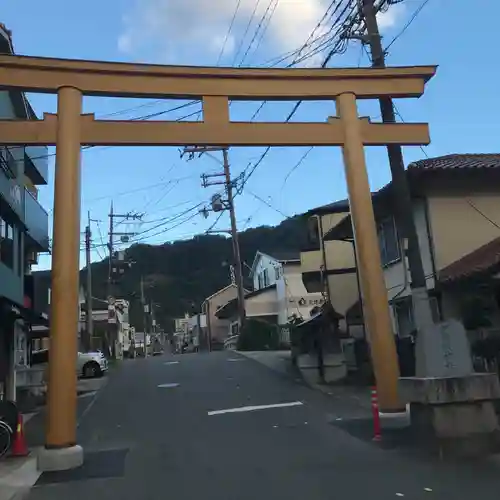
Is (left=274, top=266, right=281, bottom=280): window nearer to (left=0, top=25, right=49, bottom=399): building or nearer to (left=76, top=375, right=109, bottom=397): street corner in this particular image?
(left=76, top=375, right=109, bottom=397): street corner

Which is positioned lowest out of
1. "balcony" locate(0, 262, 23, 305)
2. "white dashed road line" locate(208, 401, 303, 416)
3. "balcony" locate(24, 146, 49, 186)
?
"white dashed road line" locate(208, 401, 303, 416)

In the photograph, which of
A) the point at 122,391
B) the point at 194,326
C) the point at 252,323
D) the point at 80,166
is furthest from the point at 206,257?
the point at 80,166

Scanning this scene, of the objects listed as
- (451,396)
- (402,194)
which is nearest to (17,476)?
(451,396)

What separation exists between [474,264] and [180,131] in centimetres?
A: 831

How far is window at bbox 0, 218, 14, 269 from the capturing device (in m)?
16.5

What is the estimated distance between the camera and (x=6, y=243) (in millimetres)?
17125

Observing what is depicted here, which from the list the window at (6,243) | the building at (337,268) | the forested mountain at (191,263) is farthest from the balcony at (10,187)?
the forested mountain at (191,263)

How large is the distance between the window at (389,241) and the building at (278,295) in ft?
60.2

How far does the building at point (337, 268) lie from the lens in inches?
1041

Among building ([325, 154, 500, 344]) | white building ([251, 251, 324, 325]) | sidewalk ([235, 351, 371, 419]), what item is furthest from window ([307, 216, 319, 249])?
white building ([251, 251, 324, 325])

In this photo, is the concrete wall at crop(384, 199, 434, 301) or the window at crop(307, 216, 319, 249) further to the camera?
the window at crop(307, 216, 319, 249)

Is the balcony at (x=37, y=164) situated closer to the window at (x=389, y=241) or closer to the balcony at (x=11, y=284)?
the balcony at (x=11, y=284)

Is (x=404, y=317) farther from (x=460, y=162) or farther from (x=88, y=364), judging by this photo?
(x=88, y=364)

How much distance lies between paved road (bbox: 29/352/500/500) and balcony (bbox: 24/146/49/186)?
862 centimetres
